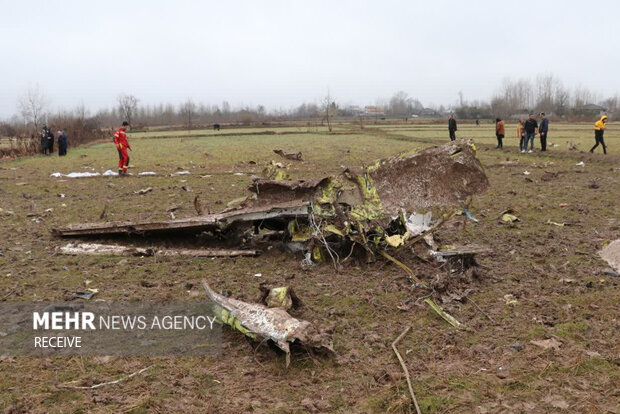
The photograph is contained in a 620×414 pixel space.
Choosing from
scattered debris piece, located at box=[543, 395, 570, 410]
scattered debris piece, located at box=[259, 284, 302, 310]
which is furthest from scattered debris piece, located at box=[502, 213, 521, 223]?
scattered debris piece, located at box=[543, 395, 570, 410]

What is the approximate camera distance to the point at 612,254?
20.4 feet

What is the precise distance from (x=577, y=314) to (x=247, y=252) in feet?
13.9

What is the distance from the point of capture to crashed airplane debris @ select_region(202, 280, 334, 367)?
12.7ft

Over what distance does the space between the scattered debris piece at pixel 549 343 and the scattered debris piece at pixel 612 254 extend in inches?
96.2

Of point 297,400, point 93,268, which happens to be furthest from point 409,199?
point 93,268

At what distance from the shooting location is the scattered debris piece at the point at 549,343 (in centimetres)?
400

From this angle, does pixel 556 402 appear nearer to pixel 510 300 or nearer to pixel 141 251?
pixel 510 300

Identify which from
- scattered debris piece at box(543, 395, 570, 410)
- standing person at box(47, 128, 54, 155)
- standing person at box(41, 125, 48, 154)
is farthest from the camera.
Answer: standing person at box(47, 128, 54, 155)

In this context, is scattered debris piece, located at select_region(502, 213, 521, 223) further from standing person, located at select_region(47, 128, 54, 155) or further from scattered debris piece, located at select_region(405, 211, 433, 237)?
standing person, located at select_region(47, 128, 54, 155)

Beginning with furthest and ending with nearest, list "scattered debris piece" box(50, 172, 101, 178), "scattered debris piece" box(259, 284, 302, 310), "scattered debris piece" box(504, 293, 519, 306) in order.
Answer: "scattered debris piece" box(50, 172, 101, 178), "scattered debris piece" box(504, 293, 519, 306), "scattered debris piece" box(259, 284, 302, 310)

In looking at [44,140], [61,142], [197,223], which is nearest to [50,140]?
[44,140]

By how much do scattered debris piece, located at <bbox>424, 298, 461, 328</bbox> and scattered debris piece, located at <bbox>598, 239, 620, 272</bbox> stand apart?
2722 mm

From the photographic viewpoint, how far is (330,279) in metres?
5.82

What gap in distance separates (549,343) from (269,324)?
2.50 m
